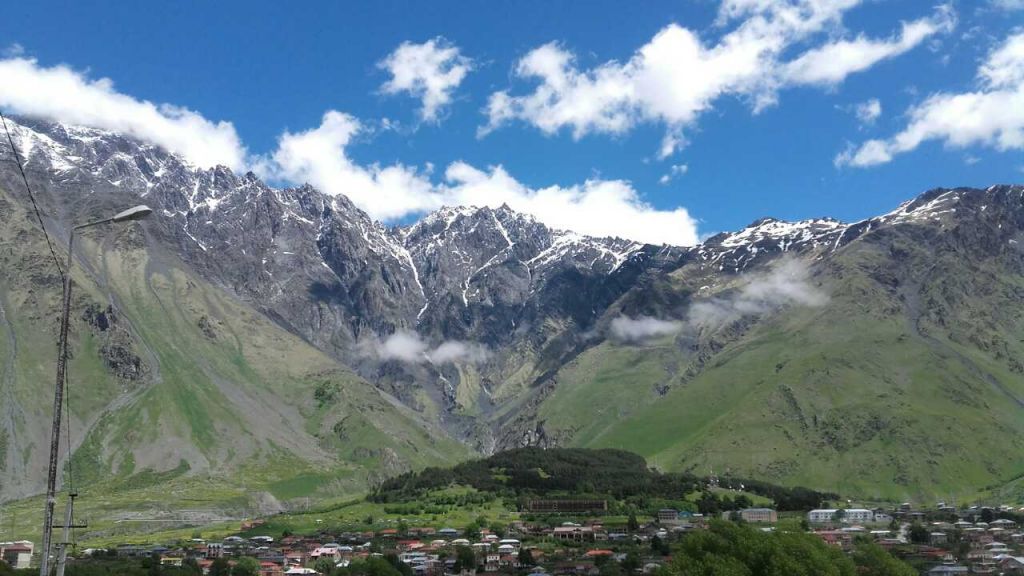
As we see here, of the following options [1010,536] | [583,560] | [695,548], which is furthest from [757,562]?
[1010,536]

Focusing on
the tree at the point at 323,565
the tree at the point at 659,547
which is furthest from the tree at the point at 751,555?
the tree at the point at 323,565

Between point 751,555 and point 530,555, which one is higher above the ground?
point 751,555

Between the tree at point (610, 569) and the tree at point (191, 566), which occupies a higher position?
the tree at point (191, 566)

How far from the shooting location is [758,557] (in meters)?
94.7

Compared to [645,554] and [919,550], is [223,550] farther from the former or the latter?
[919,550]

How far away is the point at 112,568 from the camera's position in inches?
5719

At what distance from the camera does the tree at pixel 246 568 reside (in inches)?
5940

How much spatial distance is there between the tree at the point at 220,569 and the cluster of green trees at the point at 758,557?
271 ft

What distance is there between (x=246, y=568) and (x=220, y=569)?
4028mm

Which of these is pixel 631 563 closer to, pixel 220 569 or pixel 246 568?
pixel 246 568

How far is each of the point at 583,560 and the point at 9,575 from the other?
87.8m

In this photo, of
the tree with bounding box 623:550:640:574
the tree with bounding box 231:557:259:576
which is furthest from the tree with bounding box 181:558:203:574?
the tree with bounding box 623:550:640:574

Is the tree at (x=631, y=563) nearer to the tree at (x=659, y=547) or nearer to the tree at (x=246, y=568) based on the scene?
the tree at (x=659, y=547)

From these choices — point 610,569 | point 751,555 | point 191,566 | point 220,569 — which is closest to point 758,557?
point 751,555
